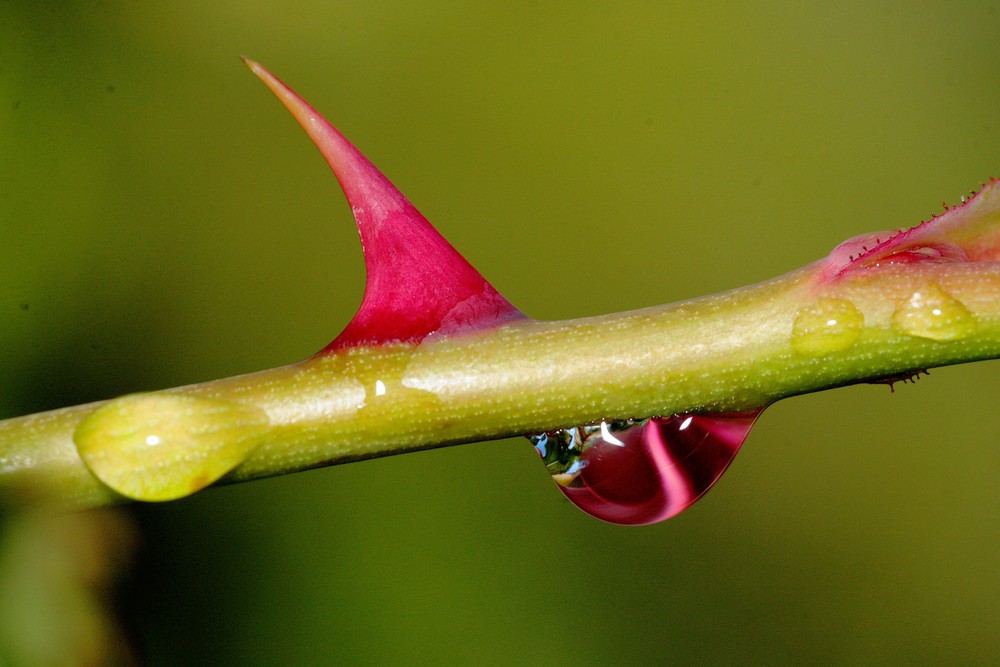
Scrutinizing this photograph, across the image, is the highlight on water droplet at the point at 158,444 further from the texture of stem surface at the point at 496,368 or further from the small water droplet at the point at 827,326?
the small water droplet at the point at 827,326

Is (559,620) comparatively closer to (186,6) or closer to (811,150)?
(811,150)

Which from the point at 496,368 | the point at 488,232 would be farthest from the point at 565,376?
the point at 488,232

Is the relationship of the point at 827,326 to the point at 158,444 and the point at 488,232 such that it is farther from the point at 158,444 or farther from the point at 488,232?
the point at 488,232

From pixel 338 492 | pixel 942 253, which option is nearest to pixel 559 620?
pixel 338 492

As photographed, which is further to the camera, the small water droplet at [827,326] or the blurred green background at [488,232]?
the blurred green background at [488,232]

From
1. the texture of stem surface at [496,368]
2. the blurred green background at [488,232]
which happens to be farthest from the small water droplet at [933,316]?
the blurred green background at [488,232]

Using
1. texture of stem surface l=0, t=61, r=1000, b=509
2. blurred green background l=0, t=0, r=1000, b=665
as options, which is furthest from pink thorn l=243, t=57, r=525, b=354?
blurred green background l=0, t=0, r=1000, b=665
